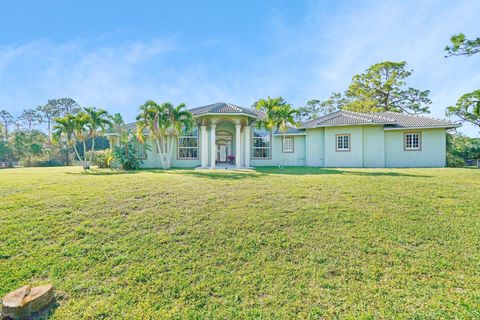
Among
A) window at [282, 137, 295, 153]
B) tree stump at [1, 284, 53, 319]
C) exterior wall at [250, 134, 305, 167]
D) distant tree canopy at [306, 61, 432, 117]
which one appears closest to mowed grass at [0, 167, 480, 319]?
tree stump at [1, 284, 53, 319]

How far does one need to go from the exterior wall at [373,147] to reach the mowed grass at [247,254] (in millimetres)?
12200

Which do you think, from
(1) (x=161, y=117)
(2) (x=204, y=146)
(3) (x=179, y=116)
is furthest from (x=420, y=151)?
(1) (x=161, y=117)

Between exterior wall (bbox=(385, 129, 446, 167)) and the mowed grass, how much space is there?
12.9 m

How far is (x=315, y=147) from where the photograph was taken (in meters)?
21.0

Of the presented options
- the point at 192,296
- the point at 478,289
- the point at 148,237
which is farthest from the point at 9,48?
the point at 478,289

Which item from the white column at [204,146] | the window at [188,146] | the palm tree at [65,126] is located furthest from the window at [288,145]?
the palm tree at [65,126]

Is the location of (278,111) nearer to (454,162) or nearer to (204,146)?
(204,146)

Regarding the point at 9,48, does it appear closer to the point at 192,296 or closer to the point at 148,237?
the point at 148,237

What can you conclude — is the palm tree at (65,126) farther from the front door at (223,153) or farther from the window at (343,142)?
the window at (343,142)

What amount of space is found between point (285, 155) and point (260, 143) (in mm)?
2612

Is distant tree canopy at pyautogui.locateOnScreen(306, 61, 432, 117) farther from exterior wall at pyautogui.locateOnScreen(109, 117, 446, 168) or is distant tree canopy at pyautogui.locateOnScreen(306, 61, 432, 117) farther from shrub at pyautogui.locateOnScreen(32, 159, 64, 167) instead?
shrub at pyautogui.locateOnScreen(32, 159, 64, 167)

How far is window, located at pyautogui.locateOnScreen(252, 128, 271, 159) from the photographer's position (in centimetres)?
2195

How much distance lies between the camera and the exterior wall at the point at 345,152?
19.5m

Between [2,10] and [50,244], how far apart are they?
11922 mm
